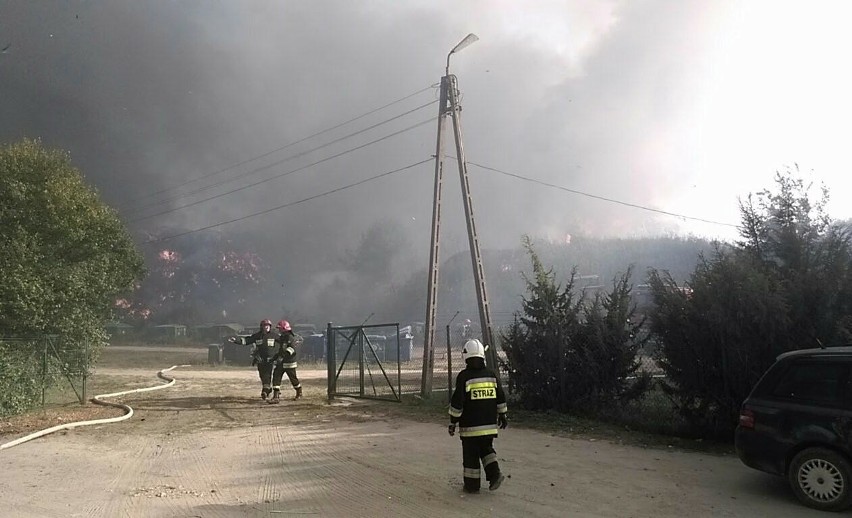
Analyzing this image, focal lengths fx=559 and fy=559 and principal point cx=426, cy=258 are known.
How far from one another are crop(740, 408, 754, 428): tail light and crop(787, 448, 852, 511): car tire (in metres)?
0.48

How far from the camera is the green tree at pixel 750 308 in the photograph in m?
7.95

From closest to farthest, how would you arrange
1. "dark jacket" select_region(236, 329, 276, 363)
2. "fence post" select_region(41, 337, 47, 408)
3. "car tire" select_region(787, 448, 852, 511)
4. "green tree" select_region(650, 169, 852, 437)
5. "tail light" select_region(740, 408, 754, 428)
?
"car tire" select_region(787, 448, 852, 511)
"tail light" select_region(740, 408, 754, 428)
"green tree" select_region(650, 169, 852, 437)
"fence post" select_region(41, 337, 47, 408)
"dark jacket" select_region(236, 329, 276, 363)

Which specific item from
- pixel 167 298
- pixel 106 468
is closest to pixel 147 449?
pixel 106 468

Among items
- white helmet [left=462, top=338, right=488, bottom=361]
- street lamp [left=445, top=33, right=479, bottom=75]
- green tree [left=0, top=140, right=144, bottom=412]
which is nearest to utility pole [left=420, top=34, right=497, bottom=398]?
street lamp [left=445, top=33, right=479, bottom=75]

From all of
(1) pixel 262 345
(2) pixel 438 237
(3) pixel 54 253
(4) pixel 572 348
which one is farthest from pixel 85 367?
(4) pixel 572 348

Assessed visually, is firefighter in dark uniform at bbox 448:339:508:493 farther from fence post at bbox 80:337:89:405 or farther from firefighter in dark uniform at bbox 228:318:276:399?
fence post at bbox 80:337:89:405

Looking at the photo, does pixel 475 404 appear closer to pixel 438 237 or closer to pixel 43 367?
pixel 438 237

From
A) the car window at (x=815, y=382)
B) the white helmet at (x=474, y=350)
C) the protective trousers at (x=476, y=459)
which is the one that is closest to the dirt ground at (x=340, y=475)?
the protective trousers at (x=476, y=459)

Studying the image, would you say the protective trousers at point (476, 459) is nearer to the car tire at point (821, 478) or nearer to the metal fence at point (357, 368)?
the car tire at point (821, 478)

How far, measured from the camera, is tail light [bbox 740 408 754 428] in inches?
225

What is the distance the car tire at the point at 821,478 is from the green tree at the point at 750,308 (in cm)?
302

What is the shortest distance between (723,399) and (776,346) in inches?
42.3

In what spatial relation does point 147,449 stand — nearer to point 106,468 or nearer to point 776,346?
point 106,468

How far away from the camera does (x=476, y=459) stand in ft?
18.5
